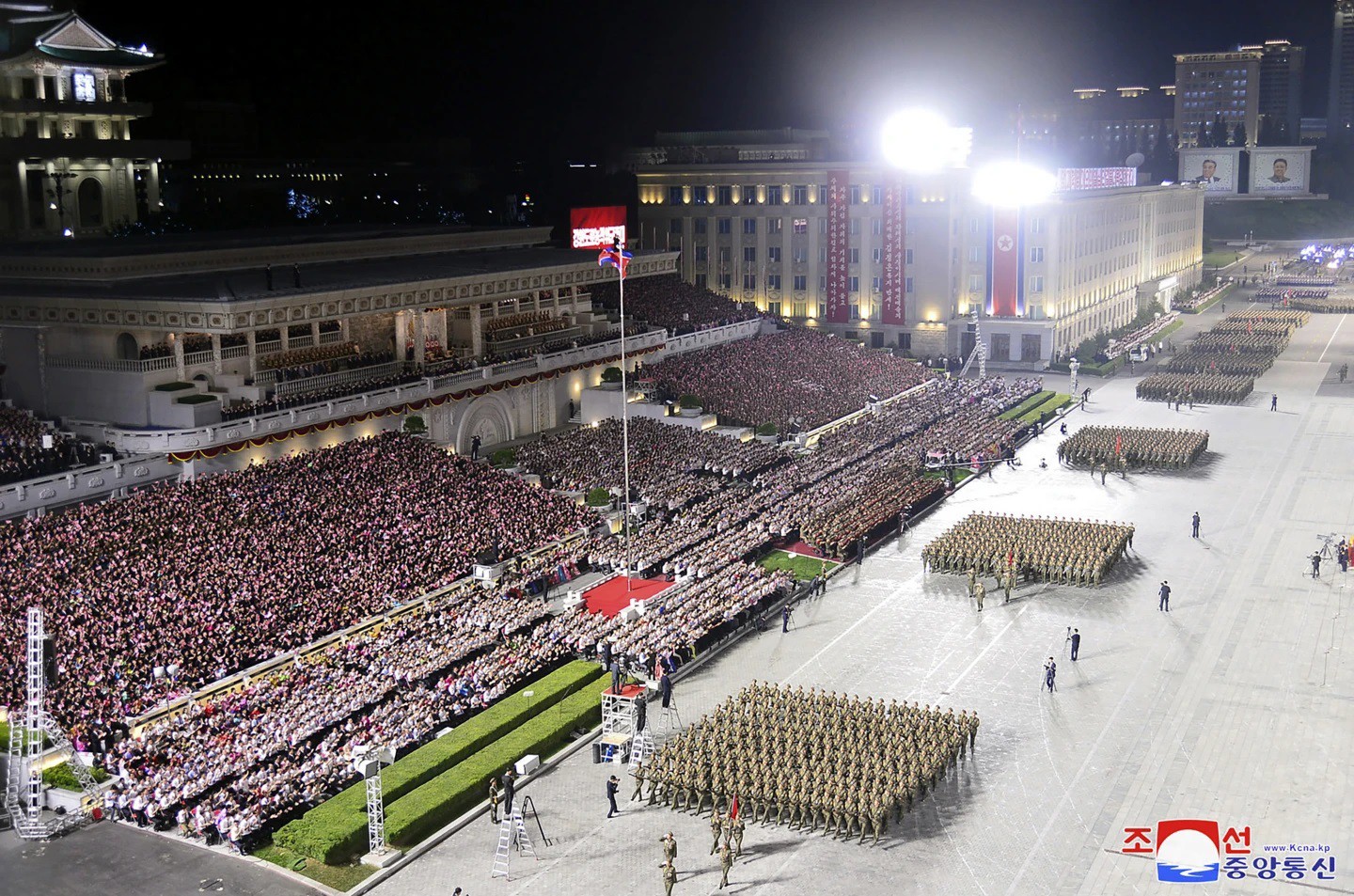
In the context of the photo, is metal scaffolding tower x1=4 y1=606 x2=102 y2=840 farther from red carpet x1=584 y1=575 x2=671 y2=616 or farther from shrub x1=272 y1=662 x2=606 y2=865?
red carpet x1=584 y1=575 x2=671 y2=616

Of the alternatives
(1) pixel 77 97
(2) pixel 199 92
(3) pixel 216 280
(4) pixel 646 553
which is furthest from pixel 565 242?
(4) pixel 646 553

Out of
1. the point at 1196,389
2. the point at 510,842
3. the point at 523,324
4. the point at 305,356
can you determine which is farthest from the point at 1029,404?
the point at 510,842

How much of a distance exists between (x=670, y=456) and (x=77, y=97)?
34.0 m

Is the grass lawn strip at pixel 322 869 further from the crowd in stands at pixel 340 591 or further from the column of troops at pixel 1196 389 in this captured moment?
the column of troops at pixel 1196 389

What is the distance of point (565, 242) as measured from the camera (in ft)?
380

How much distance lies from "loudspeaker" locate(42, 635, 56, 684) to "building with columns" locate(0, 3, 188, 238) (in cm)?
3754

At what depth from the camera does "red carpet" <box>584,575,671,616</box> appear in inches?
1785

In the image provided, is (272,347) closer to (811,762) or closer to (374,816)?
(374,816)

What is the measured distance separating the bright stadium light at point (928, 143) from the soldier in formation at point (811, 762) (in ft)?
223

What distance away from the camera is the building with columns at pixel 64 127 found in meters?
65.9

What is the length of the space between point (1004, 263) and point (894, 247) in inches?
296

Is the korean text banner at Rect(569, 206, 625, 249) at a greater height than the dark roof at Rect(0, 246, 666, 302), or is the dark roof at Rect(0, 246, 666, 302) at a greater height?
the korean text banner at Rect(569, 206, 625, 249)

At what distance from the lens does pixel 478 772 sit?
3284cm

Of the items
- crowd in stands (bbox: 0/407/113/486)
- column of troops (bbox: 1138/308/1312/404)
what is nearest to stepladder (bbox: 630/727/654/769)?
crowd in stands (bbox: 0/407/113/486)
